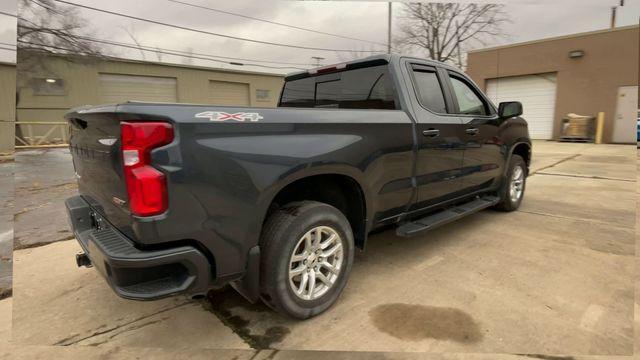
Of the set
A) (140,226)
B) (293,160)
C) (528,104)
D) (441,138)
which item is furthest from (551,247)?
(528,104)

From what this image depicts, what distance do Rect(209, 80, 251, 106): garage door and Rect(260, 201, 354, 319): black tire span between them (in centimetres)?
226

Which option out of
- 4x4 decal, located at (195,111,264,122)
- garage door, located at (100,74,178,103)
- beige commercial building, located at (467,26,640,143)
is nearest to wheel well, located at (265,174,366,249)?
4x4 decal, located at (195,111,264,122)

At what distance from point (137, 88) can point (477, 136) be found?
378cm

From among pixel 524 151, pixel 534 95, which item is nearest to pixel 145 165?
pixel 524 151

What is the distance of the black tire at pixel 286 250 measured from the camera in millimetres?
2387

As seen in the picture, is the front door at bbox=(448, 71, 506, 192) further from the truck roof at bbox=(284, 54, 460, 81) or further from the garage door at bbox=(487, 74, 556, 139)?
the garage door at bbox=(487, 74, 556, 139)

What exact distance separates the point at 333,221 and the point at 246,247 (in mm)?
684

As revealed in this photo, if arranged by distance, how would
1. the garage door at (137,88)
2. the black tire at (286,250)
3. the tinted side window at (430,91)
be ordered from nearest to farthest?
the black tire at (286,250) → the tinted side window at (430,91) → the garage door at (137,88)

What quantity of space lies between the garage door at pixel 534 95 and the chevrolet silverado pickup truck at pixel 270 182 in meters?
9.38

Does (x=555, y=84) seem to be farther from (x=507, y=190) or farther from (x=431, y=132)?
(x=431, y=132)

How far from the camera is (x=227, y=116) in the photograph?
210cm

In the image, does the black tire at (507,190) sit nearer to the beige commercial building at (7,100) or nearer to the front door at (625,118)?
the front door at (625,118)

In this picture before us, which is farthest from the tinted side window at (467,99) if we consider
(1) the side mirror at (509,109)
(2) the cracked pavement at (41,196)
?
(2) the cracked pavement at (41,196)

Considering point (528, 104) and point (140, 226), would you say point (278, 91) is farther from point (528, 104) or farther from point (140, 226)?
point (528, 104)
